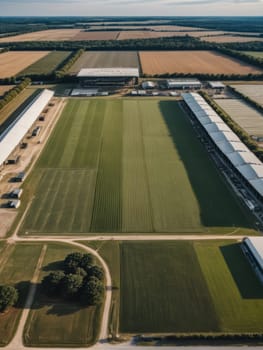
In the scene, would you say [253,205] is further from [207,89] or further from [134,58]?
[134,58]

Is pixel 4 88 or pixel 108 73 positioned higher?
pixel 108 73

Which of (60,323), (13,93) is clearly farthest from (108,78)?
(60,323)

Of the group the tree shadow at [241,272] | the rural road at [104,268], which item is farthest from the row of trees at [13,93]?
the tree shadow at [241,272]

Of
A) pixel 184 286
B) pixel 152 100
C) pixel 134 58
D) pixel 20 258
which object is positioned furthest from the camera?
pixel 134 58

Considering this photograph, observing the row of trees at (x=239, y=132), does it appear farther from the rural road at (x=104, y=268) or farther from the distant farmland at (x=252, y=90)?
the rural road at (x=104, y=268)

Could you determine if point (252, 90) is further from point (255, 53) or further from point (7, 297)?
point (7, 297)

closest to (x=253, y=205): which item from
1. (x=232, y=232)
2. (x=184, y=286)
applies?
(x=232, y=232)
